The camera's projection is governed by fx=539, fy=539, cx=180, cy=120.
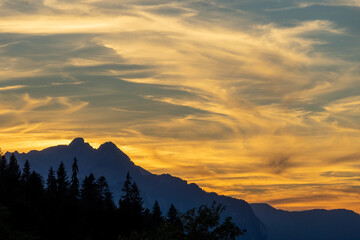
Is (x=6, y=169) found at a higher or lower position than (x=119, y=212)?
higher

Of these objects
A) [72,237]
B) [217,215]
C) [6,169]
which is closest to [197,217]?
[217,215]

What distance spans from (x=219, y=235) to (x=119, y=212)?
12856 cm

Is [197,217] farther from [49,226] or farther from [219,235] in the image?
[49,226]

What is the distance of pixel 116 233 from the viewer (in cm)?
18162

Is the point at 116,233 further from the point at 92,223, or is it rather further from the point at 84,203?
the point at 84,203

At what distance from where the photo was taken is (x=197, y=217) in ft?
232

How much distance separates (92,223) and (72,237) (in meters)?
11.4

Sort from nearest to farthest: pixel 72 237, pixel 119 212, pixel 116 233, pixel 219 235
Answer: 1. pixel 219 235
2. pixel 72 237
3. pixel 116 233
4. pixel 119 212

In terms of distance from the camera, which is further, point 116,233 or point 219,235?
point 116,233

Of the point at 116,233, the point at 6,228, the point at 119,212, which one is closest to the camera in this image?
the point at 6,228

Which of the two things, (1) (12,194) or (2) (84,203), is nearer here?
(1) (12,194)

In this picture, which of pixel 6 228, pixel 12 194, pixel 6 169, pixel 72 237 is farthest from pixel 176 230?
pixel 6 169

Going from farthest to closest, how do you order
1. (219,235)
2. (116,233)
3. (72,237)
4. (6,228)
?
(116,233) < (72,237) < (6,228) < (219,235)

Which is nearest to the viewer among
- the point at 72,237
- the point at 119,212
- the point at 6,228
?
the point at 6,228
